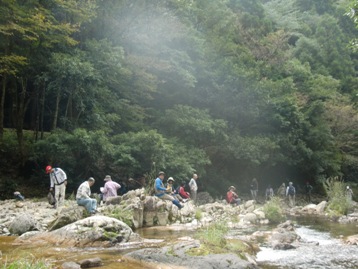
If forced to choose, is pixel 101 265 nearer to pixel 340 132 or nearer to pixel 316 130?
pixel 316 130

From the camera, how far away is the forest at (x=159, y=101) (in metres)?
17.5

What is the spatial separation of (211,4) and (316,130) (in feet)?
45.6

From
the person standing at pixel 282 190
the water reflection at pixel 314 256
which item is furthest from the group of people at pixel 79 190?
the person standing at pixel 282 190

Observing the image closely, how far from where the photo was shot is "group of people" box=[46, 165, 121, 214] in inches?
410

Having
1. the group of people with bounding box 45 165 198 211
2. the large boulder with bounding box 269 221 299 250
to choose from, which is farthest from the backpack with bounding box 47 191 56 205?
the large boulder with bounding box 269 221 299 250

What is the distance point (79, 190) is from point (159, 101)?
15.1 meters

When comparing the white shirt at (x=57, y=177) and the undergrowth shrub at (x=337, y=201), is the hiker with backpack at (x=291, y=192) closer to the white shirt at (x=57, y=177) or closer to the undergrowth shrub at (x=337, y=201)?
the undergrowth shrub at (x=337, y=201)

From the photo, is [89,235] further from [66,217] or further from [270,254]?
[270,254]

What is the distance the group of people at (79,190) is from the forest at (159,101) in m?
1.71

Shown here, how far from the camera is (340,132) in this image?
1388 inches

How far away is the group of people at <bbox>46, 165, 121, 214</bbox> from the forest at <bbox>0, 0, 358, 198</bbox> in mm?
1711

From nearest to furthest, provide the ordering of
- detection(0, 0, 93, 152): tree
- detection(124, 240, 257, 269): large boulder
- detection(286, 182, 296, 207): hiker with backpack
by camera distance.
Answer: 1. detection(124, 240, 257, 269): large boulder
2. detection(0, 0, 93, 152): tree
3. detection(286, 182, 296, 207): hiker with backpack

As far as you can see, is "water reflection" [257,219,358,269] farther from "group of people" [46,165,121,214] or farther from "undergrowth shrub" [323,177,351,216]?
Result: "undergrowth shrub" [323,177,351,216]

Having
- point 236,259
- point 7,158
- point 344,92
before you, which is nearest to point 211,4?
point 344,92
